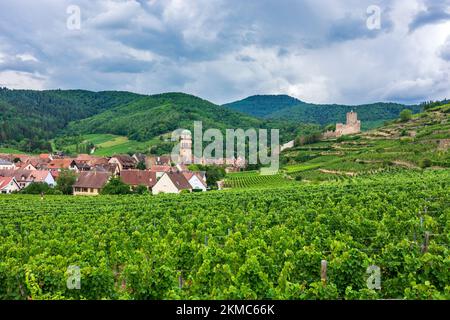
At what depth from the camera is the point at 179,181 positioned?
6538cm

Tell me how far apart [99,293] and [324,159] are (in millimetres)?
90995

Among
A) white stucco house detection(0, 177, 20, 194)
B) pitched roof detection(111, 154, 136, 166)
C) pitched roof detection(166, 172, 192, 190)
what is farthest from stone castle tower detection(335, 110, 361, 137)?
white stucco house detection(0, 177, 20, 194)

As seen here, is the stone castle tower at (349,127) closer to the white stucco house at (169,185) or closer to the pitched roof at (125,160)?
the pitched roof at (125,160)

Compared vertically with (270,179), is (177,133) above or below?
above

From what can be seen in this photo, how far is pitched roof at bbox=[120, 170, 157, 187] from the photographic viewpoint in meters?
69.0

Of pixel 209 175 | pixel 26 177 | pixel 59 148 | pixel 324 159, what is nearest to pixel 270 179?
pixel 209 175

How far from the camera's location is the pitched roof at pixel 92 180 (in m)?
66.8

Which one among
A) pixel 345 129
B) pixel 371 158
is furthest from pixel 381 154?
pixel 345 129

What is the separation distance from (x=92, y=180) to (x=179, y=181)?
15626 mm

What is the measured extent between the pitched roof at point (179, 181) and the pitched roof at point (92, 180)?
12.6 m

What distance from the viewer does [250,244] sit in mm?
13492

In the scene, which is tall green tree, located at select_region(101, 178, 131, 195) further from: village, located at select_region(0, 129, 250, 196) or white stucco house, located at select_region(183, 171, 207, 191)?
white stucco house, located at select_region(183, 171, 207, 191)

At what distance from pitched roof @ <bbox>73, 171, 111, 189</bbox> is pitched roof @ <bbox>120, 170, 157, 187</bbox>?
312 cm
